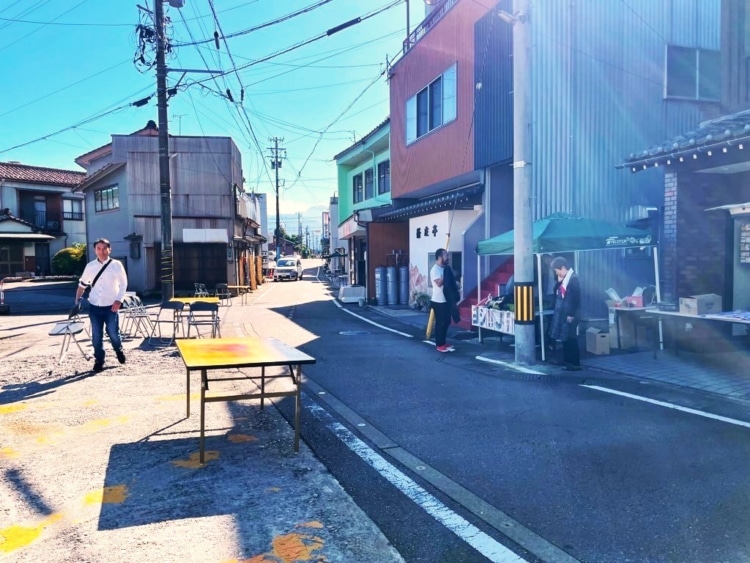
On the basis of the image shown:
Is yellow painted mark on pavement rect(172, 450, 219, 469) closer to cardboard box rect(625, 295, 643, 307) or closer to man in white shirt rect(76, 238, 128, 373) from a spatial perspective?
man in white shirt rect(76, 238, 128, 373)

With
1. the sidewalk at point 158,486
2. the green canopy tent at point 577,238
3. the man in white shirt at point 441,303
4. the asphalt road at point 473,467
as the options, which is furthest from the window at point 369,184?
the sidewalk at point 158,486

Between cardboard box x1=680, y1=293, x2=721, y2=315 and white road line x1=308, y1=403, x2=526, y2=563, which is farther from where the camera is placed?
cardboard box x1=680, y1=293, x2=721, y2=315

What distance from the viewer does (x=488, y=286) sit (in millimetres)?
13312

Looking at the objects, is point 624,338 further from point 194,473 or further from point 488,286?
point 194,473

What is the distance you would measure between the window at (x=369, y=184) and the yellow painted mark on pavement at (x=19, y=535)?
27.8 meters

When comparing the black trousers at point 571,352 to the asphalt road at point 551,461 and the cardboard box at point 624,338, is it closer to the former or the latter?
the asphalt road at point 551,461

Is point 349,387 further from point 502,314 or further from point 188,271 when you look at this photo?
point 188,271

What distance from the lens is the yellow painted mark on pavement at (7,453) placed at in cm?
484

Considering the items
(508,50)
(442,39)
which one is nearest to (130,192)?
(442,39)

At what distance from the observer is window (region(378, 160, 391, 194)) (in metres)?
27.8

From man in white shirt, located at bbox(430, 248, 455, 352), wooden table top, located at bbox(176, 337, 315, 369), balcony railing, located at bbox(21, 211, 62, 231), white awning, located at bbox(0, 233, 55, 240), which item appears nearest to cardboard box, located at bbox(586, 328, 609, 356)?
man in white shirt, located at bbox(430, 248, 455, 352)

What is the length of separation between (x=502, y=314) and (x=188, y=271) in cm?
1936

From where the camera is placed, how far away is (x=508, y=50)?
12.3 metres

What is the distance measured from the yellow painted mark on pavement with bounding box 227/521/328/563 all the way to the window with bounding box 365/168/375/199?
27878 mm
